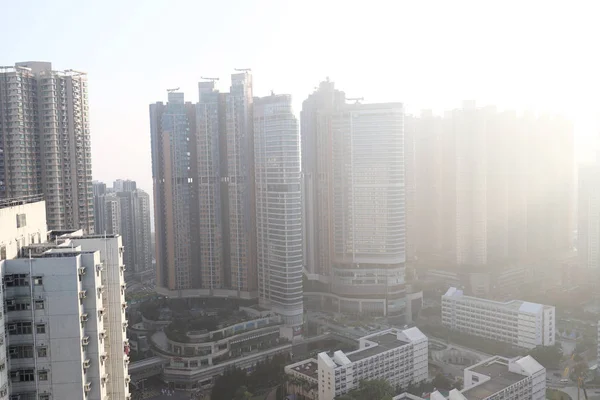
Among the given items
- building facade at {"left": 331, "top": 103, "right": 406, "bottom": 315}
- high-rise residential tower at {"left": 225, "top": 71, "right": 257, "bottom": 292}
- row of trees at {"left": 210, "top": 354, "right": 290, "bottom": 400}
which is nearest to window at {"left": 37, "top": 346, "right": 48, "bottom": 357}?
row of trees at {"left": 210, "top": 354, "right": 290, "bottom": 400}

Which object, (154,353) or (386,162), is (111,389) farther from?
(386,162)

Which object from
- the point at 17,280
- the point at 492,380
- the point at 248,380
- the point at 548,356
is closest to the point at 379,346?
the point at 492,380

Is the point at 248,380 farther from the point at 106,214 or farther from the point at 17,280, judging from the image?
the point at 106,214

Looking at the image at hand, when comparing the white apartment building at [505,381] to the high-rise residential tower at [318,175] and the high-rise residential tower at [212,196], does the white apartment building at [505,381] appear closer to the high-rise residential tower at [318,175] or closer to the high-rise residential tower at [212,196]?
the high-rise residential tower at [318,175]

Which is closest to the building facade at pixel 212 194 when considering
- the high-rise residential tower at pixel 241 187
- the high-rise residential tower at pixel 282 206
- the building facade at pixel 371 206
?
the high-rise residential tower at pixel 241 187

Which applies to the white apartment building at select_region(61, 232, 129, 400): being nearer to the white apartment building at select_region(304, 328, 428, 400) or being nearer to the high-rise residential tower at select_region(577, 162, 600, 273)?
the white apartment building at select_region(304, 328, 428, 400)
